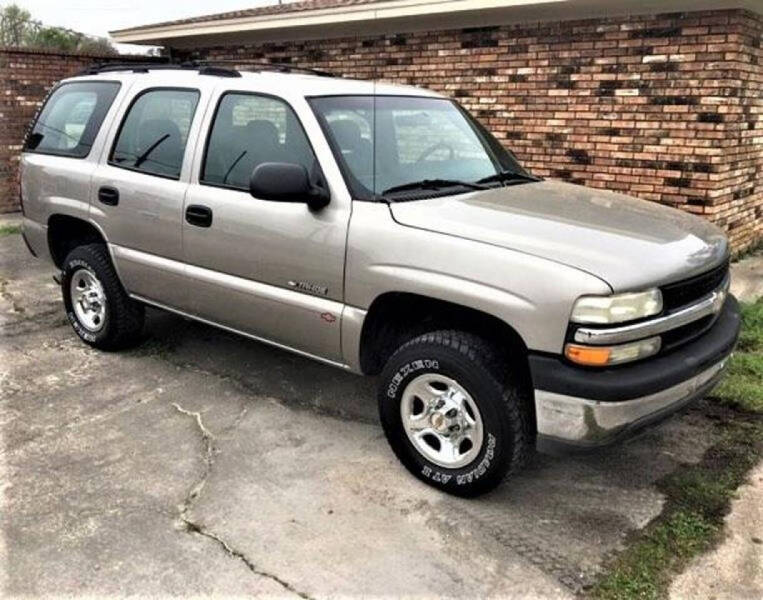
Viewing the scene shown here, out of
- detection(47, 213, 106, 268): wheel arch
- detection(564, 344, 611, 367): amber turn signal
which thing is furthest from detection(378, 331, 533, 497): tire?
detection(47, 213, 106, 268): wheel arch

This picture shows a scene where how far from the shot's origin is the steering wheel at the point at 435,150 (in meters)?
3.97

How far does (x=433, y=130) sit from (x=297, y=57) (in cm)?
643

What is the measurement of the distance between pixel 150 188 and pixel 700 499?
3.44 m

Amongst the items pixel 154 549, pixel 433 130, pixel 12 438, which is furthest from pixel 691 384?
pixel 12 438

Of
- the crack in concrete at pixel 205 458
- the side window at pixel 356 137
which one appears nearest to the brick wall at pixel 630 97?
the side window at pixel 356 137

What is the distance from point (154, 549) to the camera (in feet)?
9.62

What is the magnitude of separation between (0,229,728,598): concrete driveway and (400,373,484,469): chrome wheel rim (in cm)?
20

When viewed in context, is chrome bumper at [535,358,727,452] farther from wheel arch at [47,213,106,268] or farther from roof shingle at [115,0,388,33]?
roof shingle at [115,0,388,33]

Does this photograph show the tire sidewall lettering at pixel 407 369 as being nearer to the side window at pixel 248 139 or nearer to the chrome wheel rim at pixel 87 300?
the side window at pixel 248 139

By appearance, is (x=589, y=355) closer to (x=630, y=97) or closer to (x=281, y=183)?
(x=281, y=183)

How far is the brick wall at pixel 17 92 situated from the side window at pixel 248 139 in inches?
301

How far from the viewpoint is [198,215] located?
13.6ft

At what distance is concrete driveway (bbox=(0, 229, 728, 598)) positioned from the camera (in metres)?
2.80

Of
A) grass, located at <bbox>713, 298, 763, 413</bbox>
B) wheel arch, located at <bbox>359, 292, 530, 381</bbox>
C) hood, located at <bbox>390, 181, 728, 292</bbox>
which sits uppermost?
hood, located at <bbox>390, 181, 728, 292</bbox>
